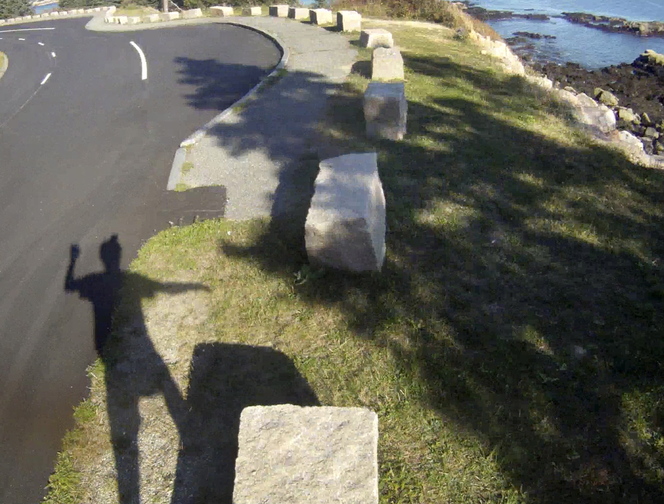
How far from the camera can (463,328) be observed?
17.6 ft

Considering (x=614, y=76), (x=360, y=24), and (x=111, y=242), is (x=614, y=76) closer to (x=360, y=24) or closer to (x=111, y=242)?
(x=360, y=24)

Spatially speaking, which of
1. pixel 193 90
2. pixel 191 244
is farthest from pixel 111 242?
pixel 193 90

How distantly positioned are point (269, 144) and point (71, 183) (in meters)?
3.38

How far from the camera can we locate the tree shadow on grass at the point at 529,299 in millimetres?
4285

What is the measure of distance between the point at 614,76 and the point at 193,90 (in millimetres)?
19108

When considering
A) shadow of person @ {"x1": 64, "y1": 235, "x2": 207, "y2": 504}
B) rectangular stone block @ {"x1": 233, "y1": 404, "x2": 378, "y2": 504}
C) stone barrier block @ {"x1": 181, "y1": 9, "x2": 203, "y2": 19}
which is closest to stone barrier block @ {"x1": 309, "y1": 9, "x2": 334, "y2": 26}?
stone barrier block @ {"x1": 181, "y1": 9, "x2": 203, "y2": 19}

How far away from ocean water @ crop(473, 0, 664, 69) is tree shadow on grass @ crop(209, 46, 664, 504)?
23208mm

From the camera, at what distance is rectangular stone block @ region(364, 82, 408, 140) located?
922cm

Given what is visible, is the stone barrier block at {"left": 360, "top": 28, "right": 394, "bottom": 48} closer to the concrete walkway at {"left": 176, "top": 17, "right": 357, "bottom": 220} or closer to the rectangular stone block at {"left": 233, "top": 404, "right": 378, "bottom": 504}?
the concrete walkway at {"left": 176, "top": 17, "right": 357, "bottom": 220}

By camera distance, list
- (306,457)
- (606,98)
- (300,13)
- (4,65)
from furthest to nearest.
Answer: (300,13) < (4,65) < (606,98) < (306,457)

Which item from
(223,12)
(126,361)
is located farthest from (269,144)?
(223,12)

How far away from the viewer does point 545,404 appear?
4570 mm

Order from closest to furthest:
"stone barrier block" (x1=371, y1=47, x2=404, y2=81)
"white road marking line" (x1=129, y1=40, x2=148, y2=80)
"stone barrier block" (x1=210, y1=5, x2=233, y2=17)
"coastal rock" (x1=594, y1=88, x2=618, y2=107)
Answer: "stone barrier block" (x1=371, y1=47, x2=404, y2=81) → "white road marking line" (x1=129, y1=40, x2=148, y2=80) → "coastal rock" (x1=594, y1=88, x2=618, y2=107) → "stone barrier block" (x1=210, y1=5, x2=233, y2=17)

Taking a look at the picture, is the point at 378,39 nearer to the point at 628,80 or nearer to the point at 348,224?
the point at 348,224
